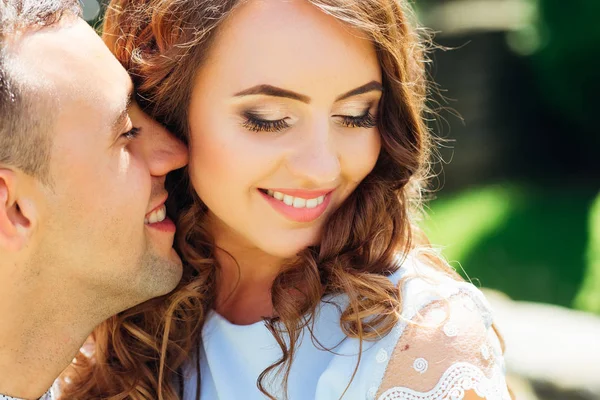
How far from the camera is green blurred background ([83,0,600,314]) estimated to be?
7.48 metres

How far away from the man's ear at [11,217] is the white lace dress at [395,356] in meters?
0.78

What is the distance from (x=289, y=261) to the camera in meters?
3.03

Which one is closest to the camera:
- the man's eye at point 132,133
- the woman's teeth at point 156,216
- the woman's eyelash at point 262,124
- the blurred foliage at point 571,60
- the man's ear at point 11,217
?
the man's ear at point 11,217

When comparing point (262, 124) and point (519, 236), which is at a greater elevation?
point (262, 124)

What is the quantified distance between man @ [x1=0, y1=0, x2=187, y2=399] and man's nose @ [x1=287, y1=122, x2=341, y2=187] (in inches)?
18.0

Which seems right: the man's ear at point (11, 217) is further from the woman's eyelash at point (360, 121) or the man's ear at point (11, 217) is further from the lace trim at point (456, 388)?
the lace trim at point (456, 388)

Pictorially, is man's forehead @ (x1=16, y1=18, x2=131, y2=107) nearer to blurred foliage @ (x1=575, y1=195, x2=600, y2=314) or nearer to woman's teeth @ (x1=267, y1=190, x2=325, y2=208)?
woman's teeth @ (x1=267, y1=190, x2=325, y2=208)

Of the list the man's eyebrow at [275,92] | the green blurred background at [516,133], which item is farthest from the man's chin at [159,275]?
the green blurred background at [516,133]

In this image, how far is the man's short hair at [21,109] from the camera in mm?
2561

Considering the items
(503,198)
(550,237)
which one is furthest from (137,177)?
(503,198)

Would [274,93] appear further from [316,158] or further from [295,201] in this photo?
[295,201]

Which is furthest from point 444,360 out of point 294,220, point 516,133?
point 516,133

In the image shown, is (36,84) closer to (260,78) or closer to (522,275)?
(260,78)

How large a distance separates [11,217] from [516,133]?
304 inches
